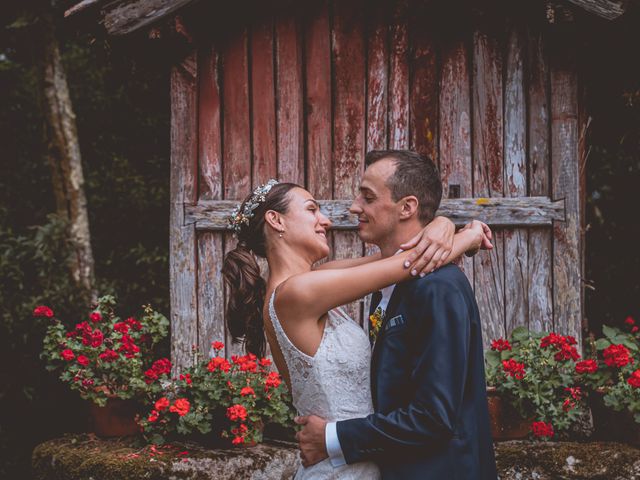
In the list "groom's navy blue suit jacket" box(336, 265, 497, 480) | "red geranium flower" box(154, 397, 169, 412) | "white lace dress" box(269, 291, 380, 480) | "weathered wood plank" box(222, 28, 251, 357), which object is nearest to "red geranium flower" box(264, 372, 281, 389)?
"red geranium flower" box(154, 397, 169, 412)

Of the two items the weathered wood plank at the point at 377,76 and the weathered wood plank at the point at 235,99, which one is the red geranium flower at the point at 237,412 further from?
the weathered wood plank at the point at 377,76

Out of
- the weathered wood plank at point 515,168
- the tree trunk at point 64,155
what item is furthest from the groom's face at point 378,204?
the tree trunk at point 64,155

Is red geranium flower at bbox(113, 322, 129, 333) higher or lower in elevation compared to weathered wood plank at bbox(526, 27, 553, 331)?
lower

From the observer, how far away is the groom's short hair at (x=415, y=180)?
2.92m

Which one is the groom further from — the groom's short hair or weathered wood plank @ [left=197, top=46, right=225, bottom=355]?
weathered wood plank @ [left=197, top=46, right=225, bottom=355]

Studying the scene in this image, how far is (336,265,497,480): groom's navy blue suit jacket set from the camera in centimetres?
246

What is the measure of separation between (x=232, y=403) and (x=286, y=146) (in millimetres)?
1902

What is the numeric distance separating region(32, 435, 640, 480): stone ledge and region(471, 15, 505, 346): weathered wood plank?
94 centimetres

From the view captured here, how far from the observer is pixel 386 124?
5.37 m

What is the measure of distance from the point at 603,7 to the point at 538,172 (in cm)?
116

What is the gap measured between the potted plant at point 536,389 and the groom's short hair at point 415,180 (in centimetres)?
202

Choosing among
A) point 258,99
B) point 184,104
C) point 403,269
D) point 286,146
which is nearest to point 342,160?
point 286,146

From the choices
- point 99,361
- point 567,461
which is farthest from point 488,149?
point 99,361

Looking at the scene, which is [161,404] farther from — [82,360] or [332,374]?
[332,374]
